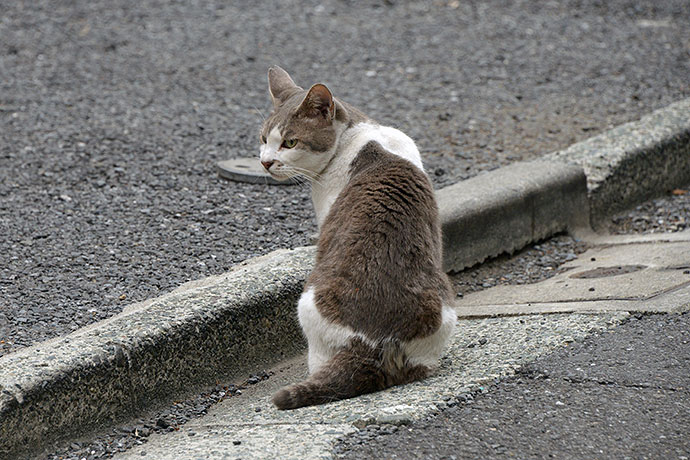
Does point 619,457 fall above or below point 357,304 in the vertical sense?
below

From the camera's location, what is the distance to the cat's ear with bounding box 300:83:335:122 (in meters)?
3.62

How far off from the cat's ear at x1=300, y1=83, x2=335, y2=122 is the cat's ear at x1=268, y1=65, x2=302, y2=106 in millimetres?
344

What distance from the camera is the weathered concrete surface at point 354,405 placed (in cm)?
282

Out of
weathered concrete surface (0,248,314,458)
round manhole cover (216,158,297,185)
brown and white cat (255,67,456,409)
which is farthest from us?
round manhole cover (216,158,297,185)

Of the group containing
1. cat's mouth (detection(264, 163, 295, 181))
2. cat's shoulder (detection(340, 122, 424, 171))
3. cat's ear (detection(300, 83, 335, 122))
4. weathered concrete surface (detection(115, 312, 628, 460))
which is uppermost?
cat's ear (detection(300, 83, 335, 122))

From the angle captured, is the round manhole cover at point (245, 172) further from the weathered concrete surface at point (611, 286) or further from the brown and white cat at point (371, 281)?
the brown and white cat at point (371, 281)

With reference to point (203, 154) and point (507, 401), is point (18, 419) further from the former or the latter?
point (203, 154)

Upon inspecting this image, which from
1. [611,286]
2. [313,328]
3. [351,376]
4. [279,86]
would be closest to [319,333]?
[313,328]

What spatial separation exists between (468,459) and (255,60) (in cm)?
558

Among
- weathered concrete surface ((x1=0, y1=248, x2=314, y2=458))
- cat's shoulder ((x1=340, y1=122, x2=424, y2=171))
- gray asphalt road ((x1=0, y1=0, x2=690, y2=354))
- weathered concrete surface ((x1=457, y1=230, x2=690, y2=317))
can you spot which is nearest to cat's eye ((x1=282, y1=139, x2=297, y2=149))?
cat's shoulder ((x1=340, y1=122, x2=424, y2=171))

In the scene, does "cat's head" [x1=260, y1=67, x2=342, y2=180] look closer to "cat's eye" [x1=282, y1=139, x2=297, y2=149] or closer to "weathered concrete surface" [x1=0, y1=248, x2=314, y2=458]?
"cat's eye" [x1=282, y1=139, x2=297, y2=149]

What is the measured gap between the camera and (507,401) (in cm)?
308

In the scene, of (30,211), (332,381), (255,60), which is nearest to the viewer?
(332,381)

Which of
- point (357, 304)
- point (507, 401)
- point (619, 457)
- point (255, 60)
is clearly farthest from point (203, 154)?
point (619, 457)
